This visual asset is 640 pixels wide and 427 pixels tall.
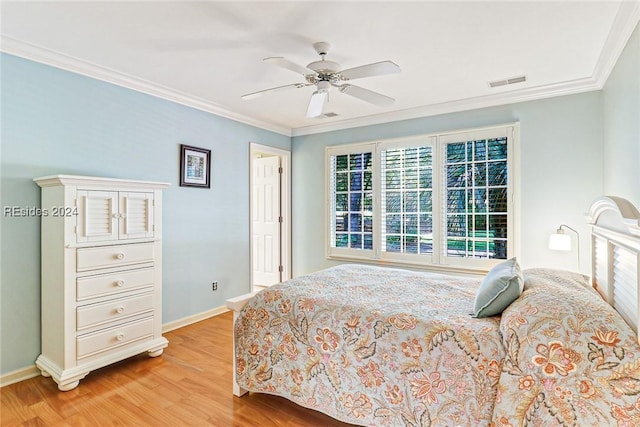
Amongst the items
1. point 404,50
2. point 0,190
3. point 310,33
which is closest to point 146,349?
point 0,190

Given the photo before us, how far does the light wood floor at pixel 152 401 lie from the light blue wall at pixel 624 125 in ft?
8.27

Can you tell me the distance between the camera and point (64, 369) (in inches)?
92.4

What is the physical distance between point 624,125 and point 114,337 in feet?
13.7

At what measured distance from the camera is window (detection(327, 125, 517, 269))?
367 cm

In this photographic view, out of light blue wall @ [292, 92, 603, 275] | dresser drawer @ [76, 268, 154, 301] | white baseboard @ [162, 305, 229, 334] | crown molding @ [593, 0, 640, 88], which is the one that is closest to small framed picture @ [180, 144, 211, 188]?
dresser drawer @ [76, 268, 154, 301]

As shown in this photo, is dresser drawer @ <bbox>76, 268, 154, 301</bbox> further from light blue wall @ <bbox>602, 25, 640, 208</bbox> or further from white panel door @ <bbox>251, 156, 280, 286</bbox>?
light blue wall @ <bbox>602, 25, 640, 208</bbox>

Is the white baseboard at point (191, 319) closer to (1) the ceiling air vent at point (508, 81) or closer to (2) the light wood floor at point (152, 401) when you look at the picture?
(2) the light wood floor at point (152, 401)

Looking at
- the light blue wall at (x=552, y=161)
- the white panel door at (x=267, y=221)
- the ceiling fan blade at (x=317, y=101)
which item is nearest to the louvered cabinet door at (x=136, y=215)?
the ceiling fan blade at (x=317, y=101)

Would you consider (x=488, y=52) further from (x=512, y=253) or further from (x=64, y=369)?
(x=64, y=369)

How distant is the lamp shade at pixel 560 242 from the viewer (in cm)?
308

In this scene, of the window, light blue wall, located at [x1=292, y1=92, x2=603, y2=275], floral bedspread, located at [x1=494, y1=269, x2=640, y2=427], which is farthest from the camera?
the window

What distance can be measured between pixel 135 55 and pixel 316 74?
4.90ft

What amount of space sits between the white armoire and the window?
260 centimetres

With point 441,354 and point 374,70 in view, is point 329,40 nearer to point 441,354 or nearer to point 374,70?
point 374,70
